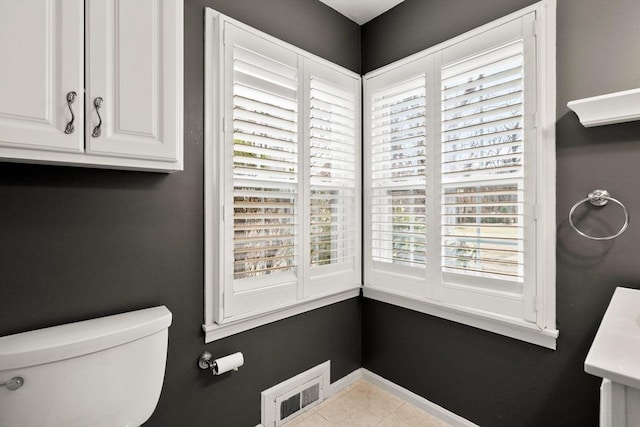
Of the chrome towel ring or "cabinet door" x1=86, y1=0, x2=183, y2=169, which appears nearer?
"cabinet door" x1=86, y1=0, x2=183, y2=169

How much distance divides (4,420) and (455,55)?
2399 mm

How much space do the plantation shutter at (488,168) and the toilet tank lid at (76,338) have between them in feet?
4.88

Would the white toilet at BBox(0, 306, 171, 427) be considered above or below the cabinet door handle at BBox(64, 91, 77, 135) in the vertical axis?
below

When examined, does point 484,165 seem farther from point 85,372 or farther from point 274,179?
point 85,372

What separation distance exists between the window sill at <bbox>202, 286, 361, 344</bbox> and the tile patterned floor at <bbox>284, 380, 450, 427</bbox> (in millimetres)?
623

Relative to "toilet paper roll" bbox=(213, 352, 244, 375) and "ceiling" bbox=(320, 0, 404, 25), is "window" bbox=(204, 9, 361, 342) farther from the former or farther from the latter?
"ceiling" bbox=(320, 0, 404, 25)

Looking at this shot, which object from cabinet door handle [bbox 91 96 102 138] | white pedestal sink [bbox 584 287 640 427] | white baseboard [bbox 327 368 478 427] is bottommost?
white baseboard [bbox 327 368 478 427]

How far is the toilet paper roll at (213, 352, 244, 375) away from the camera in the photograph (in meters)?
1.49

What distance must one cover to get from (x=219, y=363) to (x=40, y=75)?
1.29 meters

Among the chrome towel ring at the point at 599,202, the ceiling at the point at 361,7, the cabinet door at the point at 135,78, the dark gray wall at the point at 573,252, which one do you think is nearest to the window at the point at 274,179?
the cabinet door at the point at 135,78

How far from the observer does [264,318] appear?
173 centimetres

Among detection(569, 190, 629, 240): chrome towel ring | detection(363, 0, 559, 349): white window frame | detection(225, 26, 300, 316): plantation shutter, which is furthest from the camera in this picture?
detection(225, 26, 300, 316): plantation shutter

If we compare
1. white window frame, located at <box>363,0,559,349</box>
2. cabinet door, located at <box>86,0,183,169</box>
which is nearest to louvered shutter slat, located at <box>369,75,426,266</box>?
white window frame, located at <box>363,0,559,349</box>

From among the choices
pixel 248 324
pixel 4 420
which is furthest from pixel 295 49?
pixel 4 420
